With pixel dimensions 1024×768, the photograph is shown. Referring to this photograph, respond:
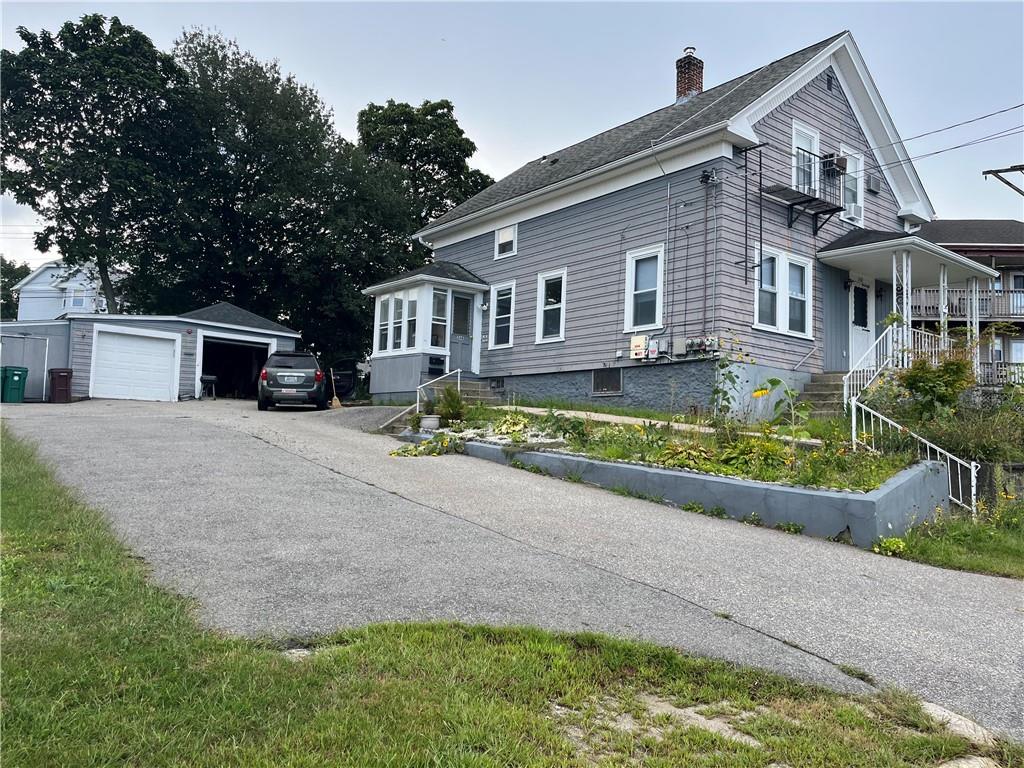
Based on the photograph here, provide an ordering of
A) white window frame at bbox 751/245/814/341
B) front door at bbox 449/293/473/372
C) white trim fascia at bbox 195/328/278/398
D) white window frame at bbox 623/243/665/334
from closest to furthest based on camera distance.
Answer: white window frame at bbox 751/245/814/341, white window frame at bbox 623/243/665/334, front door at bbox 449/293/473/372, white trim fascia at bbox 195/328/278/398

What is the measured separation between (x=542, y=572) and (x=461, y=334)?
576 inches

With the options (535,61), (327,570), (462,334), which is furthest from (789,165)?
(327,570)

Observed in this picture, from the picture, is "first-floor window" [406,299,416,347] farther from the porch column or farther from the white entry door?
the porch column

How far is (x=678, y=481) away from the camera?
8.68 metres

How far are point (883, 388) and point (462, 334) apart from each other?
1134 cm

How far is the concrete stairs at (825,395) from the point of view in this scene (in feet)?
43.8

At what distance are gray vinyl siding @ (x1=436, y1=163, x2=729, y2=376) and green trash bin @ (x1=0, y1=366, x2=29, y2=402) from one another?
43.2 feet

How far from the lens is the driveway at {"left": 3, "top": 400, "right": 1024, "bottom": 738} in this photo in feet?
13.7

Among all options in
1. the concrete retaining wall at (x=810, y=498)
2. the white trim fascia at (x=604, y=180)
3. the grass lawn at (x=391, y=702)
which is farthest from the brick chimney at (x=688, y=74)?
the grass lawn at (x=391, y=702)

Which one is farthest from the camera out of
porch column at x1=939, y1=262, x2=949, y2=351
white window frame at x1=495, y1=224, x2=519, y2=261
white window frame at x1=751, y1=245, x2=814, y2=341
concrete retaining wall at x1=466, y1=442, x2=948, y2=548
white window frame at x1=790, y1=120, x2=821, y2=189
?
white window frame at x1=495, y1=224, x2=519, y2=261

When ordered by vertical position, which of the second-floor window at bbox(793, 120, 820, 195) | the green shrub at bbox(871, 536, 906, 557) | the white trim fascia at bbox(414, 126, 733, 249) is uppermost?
the second-floor window at bbox(793, 120, 820, 195)

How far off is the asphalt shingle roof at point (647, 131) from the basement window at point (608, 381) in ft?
14.9

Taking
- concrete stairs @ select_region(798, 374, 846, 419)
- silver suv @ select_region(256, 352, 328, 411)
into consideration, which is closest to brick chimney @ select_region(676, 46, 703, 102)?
concrete stairs @ select_region(798, 374, 846, 419)

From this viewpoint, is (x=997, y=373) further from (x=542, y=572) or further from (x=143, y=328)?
(x=143, y=328)
